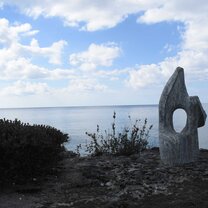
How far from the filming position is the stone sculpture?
30.7 ft

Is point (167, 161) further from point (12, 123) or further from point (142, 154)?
point (12, 123)

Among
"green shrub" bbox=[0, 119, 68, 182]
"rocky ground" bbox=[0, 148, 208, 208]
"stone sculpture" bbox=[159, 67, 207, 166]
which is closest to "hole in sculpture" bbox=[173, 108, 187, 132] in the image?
"stone sculpture" bbox=[159, 67, 207, 166]

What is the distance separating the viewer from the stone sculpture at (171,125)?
9.34m

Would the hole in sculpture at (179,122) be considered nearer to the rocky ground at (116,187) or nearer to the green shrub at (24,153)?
the rocky ground at (116,187)

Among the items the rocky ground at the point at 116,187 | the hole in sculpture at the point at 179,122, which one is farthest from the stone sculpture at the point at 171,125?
the hole in sculpture at the point at 179,122

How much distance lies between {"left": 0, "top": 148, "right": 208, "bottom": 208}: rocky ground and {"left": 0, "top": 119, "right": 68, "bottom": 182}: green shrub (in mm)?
209

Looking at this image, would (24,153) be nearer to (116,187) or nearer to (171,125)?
(116,187)

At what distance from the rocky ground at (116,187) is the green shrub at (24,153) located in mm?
209

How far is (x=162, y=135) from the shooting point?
945 cm

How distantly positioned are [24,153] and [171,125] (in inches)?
133

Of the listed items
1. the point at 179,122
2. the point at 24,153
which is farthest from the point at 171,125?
the point at 179,122

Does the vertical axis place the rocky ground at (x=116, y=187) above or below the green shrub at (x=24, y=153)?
below

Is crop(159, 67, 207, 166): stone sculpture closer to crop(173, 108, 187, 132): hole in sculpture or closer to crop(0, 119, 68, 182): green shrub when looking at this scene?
crop(173, 108, 187, 132): hole in sculpture

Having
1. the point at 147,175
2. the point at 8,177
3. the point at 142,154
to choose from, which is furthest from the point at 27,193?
the point at 142,154
